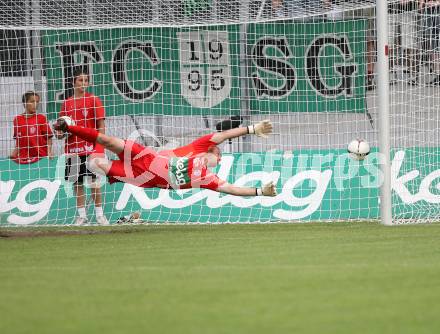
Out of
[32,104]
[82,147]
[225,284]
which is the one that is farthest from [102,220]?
[225,284]

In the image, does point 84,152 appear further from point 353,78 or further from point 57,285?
point 57,285

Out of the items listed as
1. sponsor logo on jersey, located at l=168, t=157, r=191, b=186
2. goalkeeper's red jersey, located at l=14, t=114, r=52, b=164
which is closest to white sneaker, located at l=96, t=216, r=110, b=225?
goalkeeper's red jersey, located at l=14, t=114, r=52, b=164

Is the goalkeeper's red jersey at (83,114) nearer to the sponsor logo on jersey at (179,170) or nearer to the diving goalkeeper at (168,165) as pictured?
the diving goalkeeper at (168,165)

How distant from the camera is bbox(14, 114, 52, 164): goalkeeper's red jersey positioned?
617 inches

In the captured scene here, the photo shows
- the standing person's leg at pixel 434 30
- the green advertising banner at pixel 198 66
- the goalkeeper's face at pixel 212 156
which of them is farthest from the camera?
the green advertising banner at pixel 198 66

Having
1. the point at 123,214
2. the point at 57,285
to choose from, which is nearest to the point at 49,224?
the point at 123,214

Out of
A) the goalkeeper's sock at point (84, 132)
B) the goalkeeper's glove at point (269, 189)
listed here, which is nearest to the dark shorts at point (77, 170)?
the goalkeeper's sock at point (84, 132)

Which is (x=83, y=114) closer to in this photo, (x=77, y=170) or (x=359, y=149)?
(x=77, y=170)

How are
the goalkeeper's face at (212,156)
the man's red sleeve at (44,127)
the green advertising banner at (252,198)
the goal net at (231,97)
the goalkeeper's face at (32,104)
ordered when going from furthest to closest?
the man's red sleeve at (44,127)
the goalkeeper's face at (32,104)
the green advertising banner at (252,198)
the goal net at (231,97)
the goalkeeper's face at (212,156)

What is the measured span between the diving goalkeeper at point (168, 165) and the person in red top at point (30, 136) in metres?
2.60

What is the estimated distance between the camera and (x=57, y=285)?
25.8ft

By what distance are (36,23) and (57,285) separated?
27.0 ft

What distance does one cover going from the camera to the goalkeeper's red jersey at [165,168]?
515 inches

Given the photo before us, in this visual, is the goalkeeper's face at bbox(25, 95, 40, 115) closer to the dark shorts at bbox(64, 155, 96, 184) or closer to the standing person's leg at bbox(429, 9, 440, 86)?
the dark shorts at bbox(64, 155, 96, 184)
